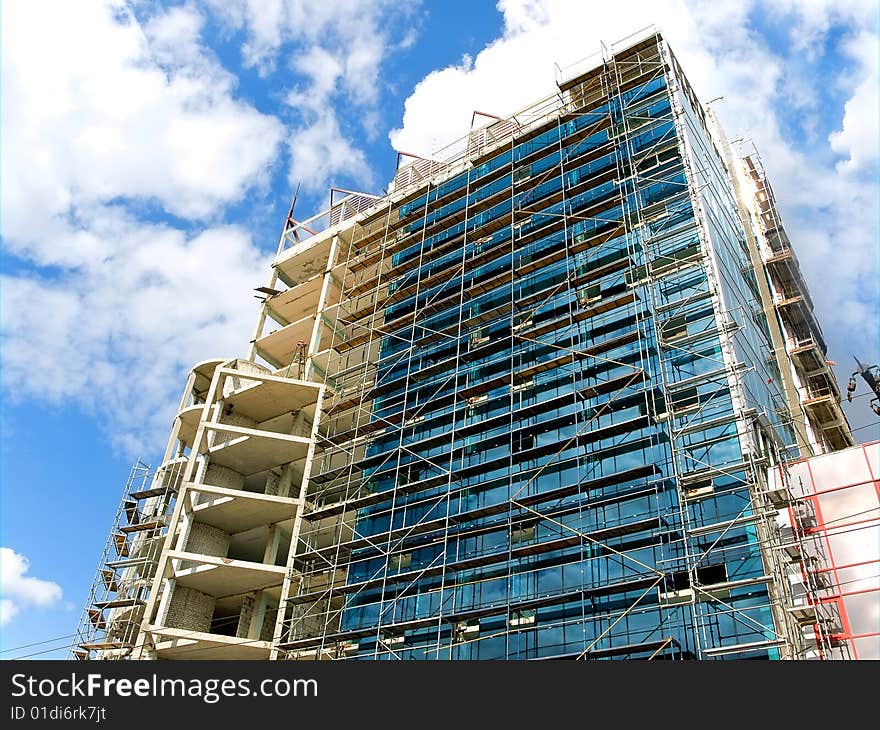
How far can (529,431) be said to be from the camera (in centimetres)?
2742

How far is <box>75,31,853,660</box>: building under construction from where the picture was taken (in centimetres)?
2255

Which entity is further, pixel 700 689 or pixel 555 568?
pixel 555 568

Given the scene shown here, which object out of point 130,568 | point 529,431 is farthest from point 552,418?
point 130,568

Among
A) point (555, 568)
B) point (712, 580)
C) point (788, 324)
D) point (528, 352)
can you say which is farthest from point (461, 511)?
point (788, 324)

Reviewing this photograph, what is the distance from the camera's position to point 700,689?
16.9m

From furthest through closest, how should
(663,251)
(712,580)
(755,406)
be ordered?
(663,251) → (755,406) → (712,580)

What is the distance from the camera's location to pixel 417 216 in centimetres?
3978

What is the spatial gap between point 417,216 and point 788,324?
61.9ft

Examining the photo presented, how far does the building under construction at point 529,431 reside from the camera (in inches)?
888

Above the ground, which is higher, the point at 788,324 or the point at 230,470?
the point at 788,324

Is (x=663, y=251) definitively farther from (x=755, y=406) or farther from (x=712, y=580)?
(x=712, y=580)

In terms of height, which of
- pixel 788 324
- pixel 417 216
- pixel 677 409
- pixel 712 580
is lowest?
pixel 712 580

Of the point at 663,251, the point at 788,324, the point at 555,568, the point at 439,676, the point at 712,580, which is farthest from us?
the point at 788,324

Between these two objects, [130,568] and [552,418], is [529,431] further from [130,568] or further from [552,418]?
[130,568]
